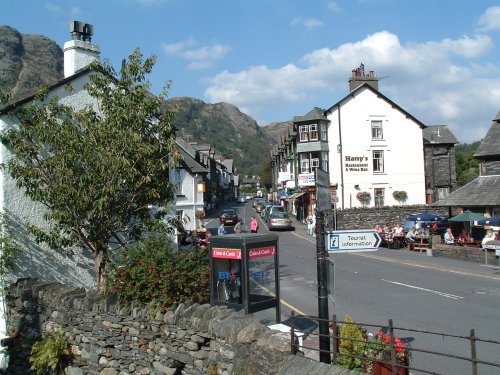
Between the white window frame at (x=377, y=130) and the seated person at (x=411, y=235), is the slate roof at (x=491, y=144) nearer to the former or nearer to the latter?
the seated person at (x=411, y=235)

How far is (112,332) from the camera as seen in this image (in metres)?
9.16

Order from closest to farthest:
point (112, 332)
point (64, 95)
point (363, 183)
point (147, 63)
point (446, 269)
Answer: point (112, 332)
point (147, 63)
point (64, 95)
point (446, 269)
point (363, 183)

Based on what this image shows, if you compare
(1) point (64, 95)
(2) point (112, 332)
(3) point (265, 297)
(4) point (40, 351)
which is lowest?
(4) point (40, 351)

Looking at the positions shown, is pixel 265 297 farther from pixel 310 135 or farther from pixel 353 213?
pixel 310 135

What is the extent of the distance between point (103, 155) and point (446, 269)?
16289mm

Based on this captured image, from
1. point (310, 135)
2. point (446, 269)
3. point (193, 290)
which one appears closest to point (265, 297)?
point (193, 290)

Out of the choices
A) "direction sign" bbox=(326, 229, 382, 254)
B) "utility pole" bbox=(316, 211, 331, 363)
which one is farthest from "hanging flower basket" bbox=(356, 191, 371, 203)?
"utility pole" bbox=(316, 211, 331, 363)

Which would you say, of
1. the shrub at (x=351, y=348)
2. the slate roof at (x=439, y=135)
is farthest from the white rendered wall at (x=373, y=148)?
the shrub at (x=351, y=348)

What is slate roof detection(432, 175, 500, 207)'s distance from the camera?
26.7 metres

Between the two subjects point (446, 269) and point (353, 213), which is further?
point (353, 213)

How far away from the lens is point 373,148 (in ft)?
146

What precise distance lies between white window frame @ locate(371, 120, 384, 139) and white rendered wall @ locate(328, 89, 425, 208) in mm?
282

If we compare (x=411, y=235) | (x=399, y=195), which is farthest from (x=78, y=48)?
(x=399, y=195)

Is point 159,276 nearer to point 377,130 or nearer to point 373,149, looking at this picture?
point 373,149
